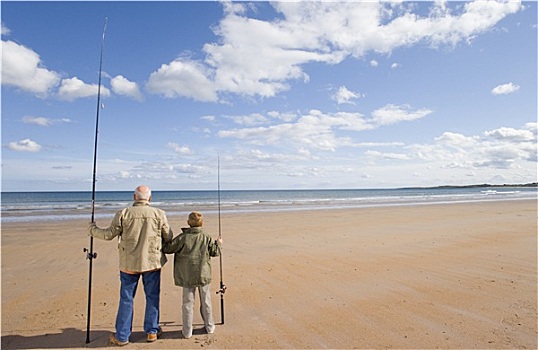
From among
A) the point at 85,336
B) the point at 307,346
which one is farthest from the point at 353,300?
the point at 85,336

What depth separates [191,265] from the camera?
422 cm

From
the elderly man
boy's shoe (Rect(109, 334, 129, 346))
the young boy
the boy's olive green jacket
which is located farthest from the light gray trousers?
boy's shoe (Rect(109, 334, 129, 346))

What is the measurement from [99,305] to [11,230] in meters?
11.8

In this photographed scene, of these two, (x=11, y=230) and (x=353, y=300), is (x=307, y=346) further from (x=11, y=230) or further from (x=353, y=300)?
(x=11, y=230)

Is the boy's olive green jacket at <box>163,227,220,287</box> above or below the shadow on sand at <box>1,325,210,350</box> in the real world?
above

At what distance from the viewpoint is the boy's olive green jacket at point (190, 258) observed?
423 cm

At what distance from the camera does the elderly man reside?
400cm

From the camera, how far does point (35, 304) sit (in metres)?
5.46

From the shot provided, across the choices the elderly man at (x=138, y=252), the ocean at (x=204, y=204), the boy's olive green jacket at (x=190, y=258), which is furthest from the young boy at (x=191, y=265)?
the ocean at (x=204, y=204)

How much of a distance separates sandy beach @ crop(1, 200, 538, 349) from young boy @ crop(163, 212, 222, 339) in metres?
0.34

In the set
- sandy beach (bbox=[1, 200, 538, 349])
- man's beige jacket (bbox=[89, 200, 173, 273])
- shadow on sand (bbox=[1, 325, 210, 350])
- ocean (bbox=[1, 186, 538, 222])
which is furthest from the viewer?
ocean (bbox=[1, 186, 538, 222])

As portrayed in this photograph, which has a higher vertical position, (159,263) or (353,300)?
(159,263)

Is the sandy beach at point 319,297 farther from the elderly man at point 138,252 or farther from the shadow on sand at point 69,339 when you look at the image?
the elderly man at point 138,252

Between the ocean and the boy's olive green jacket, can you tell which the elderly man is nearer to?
the boy's olive green jacket
